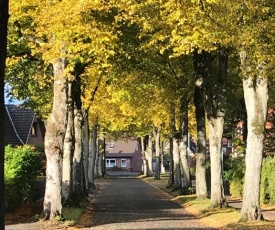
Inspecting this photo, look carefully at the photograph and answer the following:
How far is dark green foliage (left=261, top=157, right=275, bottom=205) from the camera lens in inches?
992

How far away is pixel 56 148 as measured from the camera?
18.0 meters

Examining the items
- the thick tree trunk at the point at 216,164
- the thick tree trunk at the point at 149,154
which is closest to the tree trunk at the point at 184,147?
the thick tree trunk at the point at 216,164

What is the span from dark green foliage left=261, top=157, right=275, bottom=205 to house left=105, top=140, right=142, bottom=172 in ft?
325

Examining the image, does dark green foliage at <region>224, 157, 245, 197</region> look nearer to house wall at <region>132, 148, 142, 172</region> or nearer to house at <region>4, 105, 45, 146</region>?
house at <region>4, 105, 45, 146</region>

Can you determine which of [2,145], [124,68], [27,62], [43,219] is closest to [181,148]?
[124,68]

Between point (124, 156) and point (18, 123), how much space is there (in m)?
75.9

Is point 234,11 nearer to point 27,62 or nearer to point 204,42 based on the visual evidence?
point 204,42

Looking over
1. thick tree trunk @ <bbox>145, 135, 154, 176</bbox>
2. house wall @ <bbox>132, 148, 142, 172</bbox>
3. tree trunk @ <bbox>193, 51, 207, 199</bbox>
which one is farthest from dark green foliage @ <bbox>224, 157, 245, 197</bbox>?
house wall @ <bbox>132, 148, 142, 172</bbox>

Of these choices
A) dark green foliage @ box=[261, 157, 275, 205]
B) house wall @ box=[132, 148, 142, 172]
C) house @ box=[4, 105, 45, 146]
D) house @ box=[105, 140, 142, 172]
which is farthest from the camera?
house @ box=[105, 140, 142, 172]

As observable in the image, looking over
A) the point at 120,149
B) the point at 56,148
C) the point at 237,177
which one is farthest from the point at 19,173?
the point at 120,149

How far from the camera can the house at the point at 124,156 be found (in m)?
126

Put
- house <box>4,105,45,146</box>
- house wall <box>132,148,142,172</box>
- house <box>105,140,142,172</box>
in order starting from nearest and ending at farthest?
house <box>4,105,45,146</box>, house wall <box>132,148,142,172</box>, house <box>105,140,142,172</box>

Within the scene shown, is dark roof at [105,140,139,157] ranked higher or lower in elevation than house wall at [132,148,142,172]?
higher

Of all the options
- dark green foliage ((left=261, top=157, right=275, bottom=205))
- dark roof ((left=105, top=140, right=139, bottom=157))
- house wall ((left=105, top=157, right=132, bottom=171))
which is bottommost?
dark green foliage ((left=261, top=157, right=275, bottom=205))
